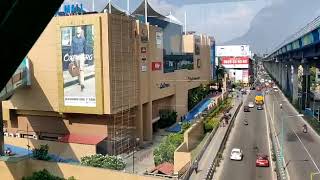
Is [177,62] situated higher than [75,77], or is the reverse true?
[177,62]

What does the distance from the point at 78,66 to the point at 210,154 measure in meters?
9.75

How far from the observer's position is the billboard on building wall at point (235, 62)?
99000 mm

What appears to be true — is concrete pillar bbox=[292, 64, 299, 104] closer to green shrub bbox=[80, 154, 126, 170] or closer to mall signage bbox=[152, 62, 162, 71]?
mall signage bbox=[152, 62, 162, 71]

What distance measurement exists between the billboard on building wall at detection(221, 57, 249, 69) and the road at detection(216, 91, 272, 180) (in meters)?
50.6

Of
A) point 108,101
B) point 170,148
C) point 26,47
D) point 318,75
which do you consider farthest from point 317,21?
point 318,75

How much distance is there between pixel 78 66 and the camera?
2864cm

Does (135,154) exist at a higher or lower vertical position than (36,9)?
lower

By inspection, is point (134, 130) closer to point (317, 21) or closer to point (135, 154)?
point (135, 154)

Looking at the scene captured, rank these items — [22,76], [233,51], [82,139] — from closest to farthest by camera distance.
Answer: [82,139], [22,76], [233,51]

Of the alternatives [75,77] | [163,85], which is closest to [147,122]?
[163,85]

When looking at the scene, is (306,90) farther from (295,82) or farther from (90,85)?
(90,85)

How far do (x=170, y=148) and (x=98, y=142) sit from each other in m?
4.78

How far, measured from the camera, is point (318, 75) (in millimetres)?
89750

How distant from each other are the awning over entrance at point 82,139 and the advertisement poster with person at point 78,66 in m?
2.12
